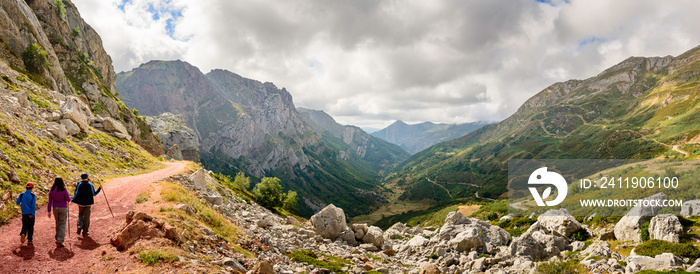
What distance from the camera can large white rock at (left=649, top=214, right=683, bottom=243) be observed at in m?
25.0

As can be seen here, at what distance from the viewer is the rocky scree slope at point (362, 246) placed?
17625 mm

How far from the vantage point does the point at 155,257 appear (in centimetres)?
1384

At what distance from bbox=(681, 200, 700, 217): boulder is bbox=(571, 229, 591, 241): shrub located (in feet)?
36.0

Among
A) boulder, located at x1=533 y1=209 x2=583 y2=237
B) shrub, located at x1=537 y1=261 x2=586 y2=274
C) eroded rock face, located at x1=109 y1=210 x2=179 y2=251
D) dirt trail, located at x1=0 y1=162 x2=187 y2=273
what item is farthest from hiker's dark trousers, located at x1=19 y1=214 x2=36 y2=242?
boulder, located at x1=533 y1=209 x2=583 y2=237

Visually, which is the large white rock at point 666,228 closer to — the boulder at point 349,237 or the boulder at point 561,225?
the boulder at point 561,225

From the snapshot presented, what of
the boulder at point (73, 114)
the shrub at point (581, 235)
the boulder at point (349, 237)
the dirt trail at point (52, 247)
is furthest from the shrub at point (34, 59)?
the shrub at point (581, 235)

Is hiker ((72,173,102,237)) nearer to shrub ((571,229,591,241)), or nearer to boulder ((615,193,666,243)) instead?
boulder ((615,193,666,243))

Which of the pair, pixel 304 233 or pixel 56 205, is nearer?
pixel 56 205

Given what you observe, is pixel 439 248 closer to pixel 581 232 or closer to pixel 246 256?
pixel 581 232

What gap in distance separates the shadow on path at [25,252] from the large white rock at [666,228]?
4896cm

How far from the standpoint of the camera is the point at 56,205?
16.0 metres

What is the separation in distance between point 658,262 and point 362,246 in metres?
32.6

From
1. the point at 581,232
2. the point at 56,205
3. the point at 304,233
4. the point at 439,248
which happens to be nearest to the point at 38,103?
the point at 56,205

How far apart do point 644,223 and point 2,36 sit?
11718 cm
